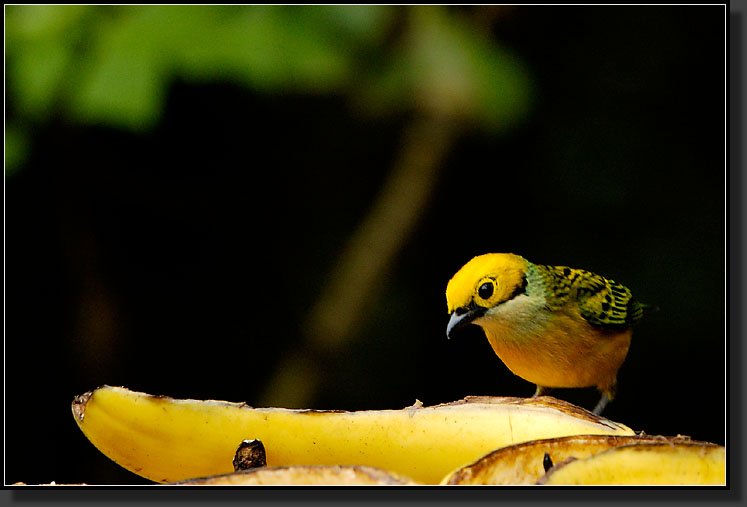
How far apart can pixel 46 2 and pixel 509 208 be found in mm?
886

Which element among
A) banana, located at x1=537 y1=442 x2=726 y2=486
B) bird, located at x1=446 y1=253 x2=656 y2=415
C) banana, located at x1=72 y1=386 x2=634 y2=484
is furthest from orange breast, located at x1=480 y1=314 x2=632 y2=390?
banana, located at x1=537 y1=442 x2=726 y2=486

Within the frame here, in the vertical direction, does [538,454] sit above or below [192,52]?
below

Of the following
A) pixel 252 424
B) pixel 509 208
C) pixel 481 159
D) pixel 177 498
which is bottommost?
pixel 177 498

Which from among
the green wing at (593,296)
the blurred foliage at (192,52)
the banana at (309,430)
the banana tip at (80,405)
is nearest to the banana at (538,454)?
the banana at (309,430)

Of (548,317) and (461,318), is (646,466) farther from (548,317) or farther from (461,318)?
Answer: (548,317)

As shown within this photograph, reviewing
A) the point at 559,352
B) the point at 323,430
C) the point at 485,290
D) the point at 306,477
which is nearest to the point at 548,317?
the point at 559,352

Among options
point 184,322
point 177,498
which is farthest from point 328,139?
point 177,498

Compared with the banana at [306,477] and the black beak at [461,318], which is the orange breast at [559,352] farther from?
the banana at [306,477]

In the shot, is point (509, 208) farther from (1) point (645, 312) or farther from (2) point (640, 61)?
(2) point (640, 61)

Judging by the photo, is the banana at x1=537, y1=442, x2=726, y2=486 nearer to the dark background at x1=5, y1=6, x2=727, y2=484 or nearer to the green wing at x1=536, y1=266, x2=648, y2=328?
the dark background at x1=5, y1=6, x2=727, y2=484

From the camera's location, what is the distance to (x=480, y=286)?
120 centimetres

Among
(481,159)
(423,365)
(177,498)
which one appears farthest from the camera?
(481,159)

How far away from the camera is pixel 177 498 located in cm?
104

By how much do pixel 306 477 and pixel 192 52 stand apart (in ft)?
3.88
